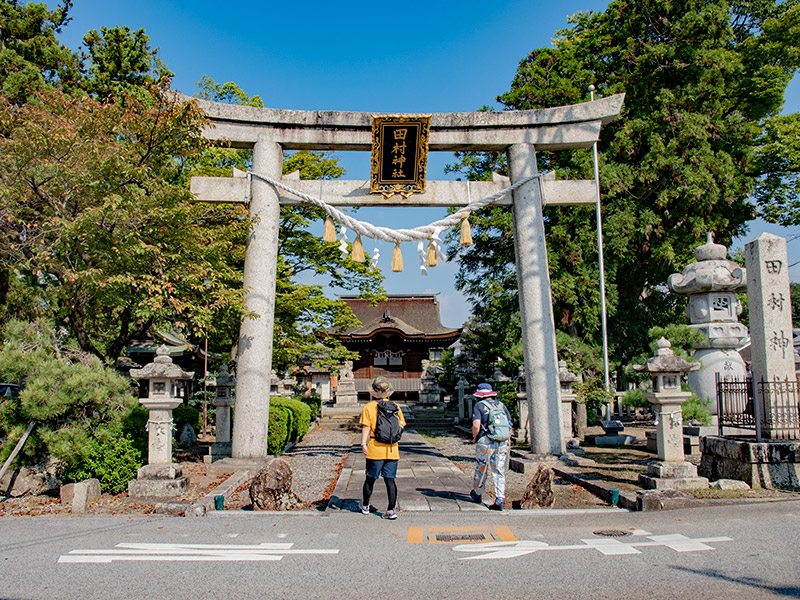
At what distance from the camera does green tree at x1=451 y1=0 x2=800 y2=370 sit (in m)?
17.2

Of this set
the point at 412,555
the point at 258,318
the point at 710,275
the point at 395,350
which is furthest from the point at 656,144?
the point at 395,350

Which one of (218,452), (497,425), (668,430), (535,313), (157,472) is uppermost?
(535,313)

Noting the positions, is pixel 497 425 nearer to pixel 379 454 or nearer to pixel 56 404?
pixel 379 454

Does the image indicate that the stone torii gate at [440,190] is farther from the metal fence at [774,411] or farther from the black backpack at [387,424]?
the black backpack at [387,424]

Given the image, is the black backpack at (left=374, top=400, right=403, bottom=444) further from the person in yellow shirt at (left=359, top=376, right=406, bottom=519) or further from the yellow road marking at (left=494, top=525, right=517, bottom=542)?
the yellow road marking at (left=494, top=525, right=517, bottom=542)

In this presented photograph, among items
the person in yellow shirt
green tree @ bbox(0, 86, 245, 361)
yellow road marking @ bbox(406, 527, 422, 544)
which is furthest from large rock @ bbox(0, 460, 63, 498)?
yellow road marking @ bbox(406, 527, 422, 544)

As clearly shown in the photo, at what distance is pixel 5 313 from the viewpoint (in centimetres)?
1059

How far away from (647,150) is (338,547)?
17487mm

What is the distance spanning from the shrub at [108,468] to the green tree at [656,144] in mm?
12552

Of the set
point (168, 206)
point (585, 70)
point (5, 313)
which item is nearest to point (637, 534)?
point (168, 206)

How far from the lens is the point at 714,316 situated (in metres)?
11.0

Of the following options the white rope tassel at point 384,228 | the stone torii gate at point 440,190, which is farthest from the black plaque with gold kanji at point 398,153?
the white rope tassel at point 384,228

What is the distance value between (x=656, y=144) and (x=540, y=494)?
46.9 ft

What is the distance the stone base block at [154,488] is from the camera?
7.34m
